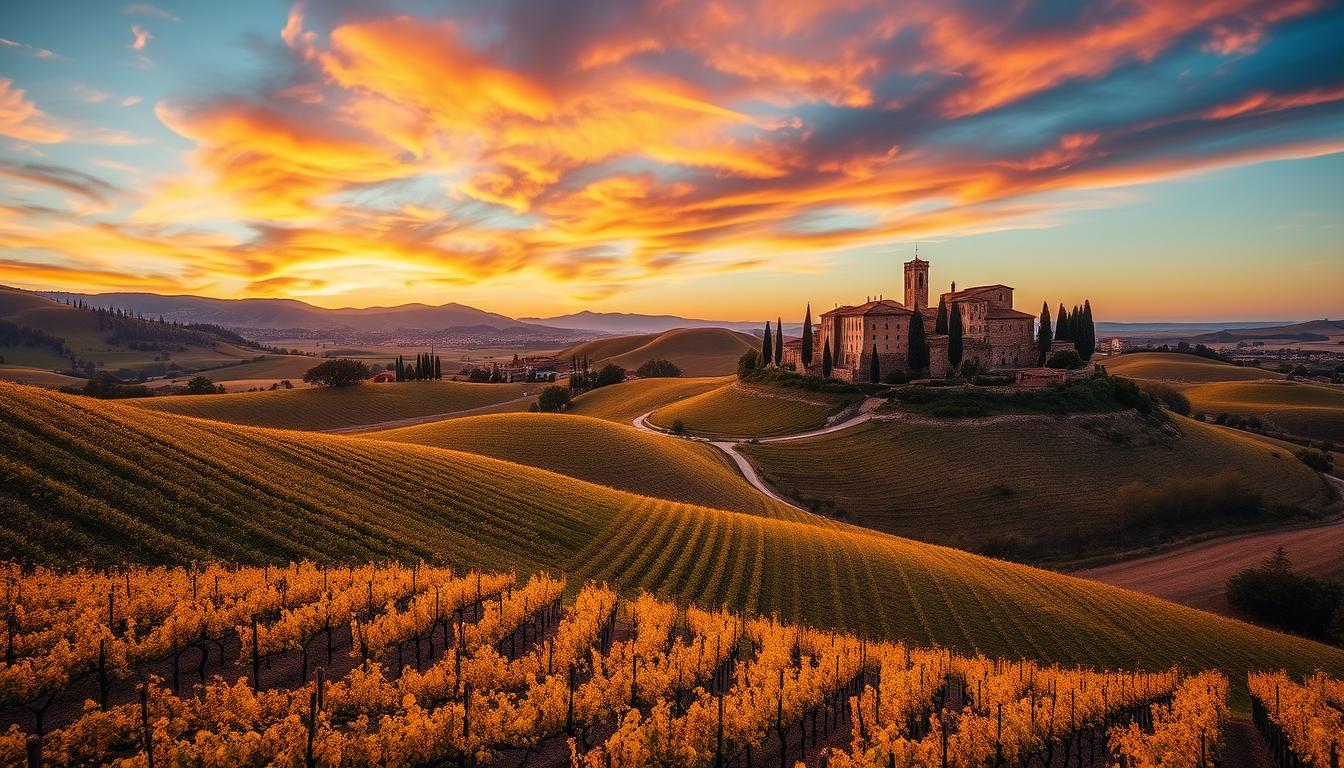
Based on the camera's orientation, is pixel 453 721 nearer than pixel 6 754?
No

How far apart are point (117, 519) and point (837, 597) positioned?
32039 millimetres

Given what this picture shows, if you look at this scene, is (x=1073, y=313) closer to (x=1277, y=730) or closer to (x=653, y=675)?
(x=1277, y=730)

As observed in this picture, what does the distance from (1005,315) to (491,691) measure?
11053 cm

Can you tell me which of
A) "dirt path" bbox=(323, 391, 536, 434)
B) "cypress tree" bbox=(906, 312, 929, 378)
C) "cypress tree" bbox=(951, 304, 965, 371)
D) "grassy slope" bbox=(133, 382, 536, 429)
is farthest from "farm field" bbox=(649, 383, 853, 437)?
"grassy slope" bbox=(133, 382, 536, 429)

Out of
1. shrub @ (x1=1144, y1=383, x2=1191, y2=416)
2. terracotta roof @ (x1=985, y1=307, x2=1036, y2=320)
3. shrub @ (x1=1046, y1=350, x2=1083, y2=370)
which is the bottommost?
shrub @ (x1=1144, y1=383, x2=1191, y2=416)

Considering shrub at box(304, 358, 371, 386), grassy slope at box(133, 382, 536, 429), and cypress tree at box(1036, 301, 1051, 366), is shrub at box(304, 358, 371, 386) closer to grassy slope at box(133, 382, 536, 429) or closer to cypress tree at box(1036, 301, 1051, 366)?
grassy slope at box(133, 382, 536, 429)

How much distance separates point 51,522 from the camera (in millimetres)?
21031

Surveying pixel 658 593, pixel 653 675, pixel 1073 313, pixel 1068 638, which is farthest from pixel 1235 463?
pixel 653 675

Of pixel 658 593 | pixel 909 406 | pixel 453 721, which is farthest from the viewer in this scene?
pixel 909 406

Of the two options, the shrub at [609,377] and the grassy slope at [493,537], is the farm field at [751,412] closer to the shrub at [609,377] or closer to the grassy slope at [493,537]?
the shrub at [609,377]

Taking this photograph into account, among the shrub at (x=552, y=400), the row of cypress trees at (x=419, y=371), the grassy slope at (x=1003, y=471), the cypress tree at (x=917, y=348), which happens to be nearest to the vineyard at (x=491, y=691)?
the grassy slope at (x=1003, y=471)

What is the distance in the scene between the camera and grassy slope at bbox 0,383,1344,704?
2358cm

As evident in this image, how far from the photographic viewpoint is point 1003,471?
69188 millimetres

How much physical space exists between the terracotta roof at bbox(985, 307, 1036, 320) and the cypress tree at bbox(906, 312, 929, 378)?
15.5m
